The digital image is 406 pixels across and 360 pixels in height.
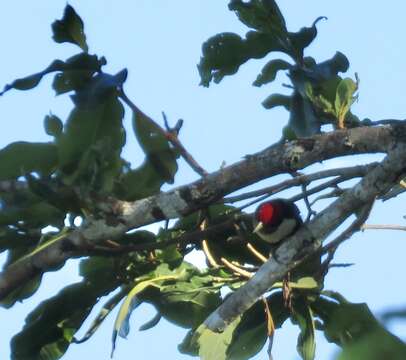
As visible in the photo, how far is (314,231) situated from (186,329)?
35.4 inches

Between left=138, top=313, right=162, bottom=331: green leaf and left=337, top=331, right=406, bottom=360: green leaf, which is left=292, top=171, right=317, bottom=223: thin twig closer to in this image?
left=138, top=313, right=162, bottom=331: green leaf

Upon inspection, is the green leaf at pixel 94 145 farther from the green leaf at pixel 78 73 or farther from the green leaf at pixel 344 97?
the green leaf at pixel 344 97

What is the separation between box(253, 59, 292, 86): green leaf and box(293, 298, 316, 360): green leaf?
2.81ft

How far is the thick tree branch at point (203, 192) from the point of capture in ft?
7.22

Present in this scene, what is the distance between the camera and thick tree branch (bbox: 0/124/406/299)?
2.20 m

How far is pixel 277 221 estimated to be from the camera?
236 cm

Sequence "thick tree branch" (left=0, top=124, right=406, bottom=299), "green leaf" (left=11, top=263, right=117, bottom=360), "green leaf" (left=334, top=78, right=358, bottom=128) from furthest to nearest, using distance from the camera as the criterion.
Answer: "green leaf" (left=11, top=263, right=117, bottom=360)
"green leaf" (left=334, top=78, right=358, bottom=128)
"thick tree branch" (left=0, top=124, right=406, bottom=299)

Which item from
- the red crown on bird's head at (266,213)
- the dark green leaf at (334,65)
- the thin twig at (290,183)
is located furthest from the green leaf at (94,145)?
the dark green leaf at (334,65)

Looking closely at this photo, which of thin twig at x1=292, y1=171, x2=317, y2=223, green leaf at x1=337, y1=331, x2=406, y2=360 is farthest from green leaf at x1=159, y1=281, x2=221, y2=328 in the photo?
green leaf at x1=337, y1=331, x2=406, y2=360

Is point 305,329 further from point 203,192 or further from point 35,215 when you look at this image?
point 35,215

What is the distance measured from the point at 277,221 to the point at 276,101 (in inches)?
27.3

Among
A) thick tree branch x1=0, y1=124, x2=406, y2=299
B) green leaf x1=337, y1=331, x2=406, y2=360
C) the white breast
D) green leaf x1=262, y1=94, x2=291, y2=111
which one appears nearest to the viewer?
green leaf x1=337, y1=331, x2=406, y2=360

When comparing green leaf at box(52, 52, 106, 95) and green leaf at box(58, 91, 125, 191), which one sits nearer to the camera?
green leaf at box(58, 91, 125, 191)

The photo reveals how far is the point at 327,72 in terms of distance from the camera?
111 inches
